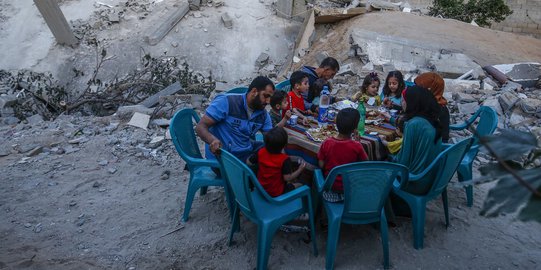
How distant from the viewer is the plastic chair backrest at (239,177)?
9.13 feet

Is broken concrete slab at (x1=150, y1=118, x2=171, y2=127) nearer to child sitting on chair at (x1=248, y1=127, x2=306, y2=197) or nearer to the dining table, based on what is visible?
the dining table

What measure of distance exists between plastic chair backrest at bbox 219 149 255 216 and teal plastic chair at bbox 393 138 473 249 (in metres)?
1.24

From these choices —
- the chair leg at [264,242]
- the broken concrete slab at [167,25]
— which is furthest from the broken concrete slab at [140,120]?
the broken concrete slab at [167,25]

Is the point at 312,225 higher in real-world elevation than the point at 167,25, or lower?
higher

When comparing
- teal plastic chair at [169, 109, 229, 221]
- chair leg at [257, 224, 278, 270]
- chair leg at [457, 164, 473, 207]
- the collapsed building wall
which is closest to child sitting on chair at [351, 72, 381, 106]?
chair leg at [457, 164, 473, 207]

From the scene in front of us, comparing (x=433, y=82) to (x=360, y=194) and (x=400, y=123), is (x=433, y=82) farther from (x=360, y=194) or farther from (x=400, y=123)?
(x=360, y=194)

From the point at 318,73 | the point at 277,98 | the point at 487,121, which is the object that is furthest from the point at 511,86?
the point at 277,98

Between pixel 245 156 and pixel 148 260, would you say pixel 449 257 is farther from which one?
pixel 148 260

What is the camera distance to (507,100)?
6.11 meters

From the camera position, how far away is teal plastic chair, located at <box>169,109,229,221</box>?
3598mm

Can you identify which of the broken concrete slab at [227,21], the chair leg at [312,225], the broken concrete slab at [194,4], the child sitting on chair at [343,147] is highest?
the child sitting on chair at [343,147]

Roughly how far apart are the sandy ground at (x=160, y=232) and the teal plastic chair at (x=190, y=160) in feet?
1.12

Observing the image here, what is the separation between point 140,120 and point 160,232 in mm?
2716

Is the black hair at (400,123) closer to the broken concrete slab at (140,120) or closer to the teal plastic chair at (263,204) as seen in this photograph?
the teal plastic chair at (263,204)
